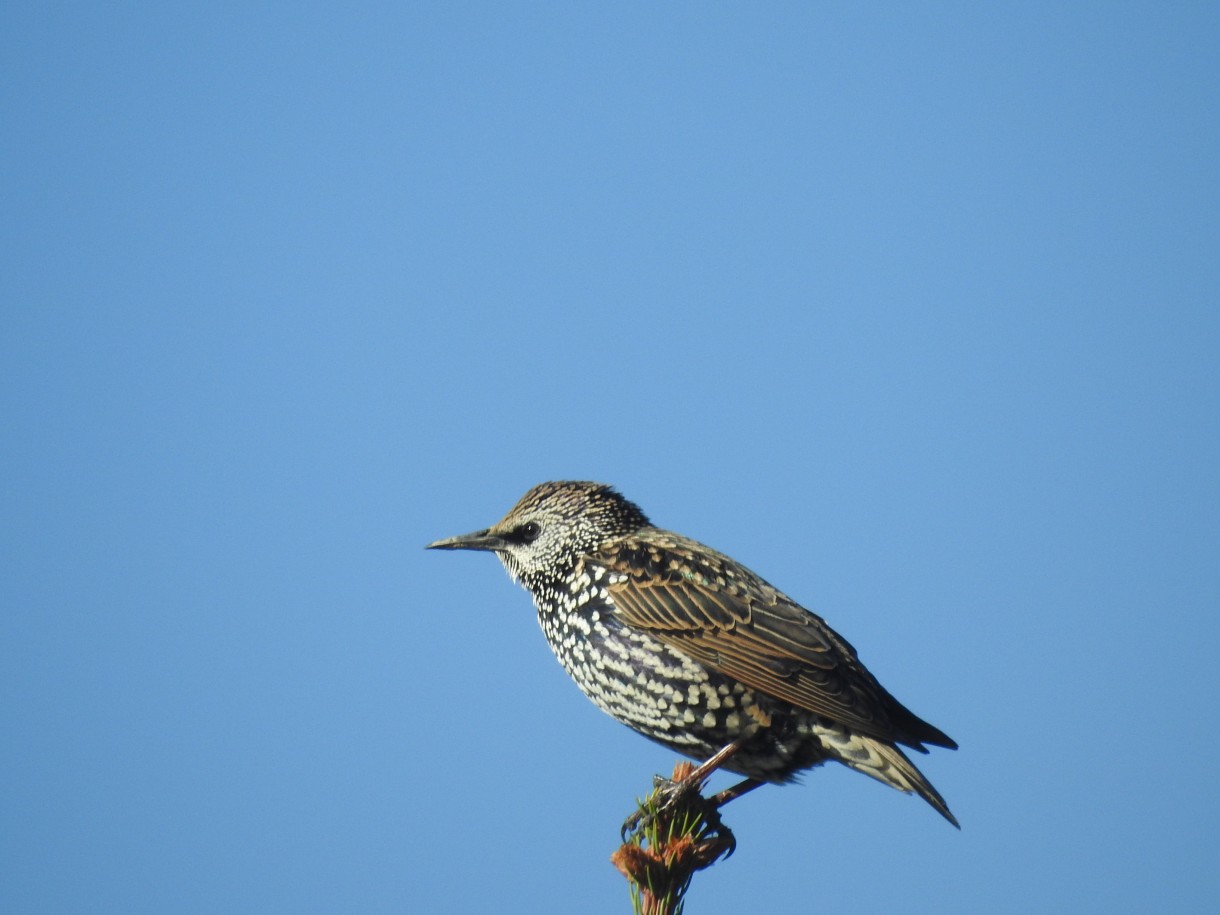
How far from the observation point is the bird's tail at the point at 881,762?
21.1 feet

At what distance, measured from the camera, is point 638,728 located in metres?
7.14

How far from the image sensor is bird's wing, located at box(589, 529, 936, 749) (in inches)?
269

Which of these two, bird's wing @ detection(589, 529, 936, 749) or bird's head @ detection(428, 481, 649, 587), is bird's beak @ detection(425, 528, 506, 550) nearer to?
bird's head @ detection(428, 481, 649, 587)

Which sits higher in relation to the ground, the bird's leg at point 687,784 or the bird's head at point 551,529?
the bird's head at point 551,529

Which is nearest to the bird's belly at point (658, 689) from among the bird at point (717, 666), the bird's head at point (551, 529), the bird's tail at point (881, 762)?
the bird at point (717, 666)

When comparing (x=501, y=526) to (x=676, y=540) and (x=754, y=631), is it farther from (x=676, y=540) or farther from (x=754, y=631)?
(x=754, y=631)

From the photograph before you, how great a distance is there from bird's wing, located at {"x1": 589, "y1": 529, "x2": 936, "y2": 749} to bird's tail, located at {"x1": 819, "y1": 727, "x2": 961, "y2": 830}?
0.07 metres

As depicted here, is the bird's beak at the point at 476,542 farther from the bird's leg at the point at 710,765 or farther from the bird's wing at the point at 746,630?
the bird's leg at the point at 710,765

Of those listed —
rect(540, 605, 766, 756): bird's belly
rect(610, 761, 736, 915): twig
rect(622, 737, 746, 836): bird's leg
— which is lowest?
rect(610, 761, 736, 915): twig

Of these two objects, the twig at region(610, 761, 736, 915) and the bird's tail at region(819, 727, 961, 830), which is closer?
the twig at region(610, 761, 736, 915)

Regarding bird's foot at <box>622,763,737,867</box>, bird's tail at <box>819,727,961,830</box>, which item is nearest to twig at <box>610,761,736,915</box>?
bird's foot at <box>622,763,737,867</box>

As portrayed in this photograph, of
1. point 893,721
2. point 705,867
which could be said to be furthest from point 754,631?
point 705,867

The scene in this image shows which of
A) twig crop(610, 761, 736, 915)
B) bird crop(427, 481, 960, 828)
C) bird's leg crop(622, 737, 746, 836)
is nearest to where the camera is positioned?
twig crop(610, 761, 736, 915)

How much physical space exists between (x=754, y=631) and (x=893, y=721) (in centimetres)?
91
